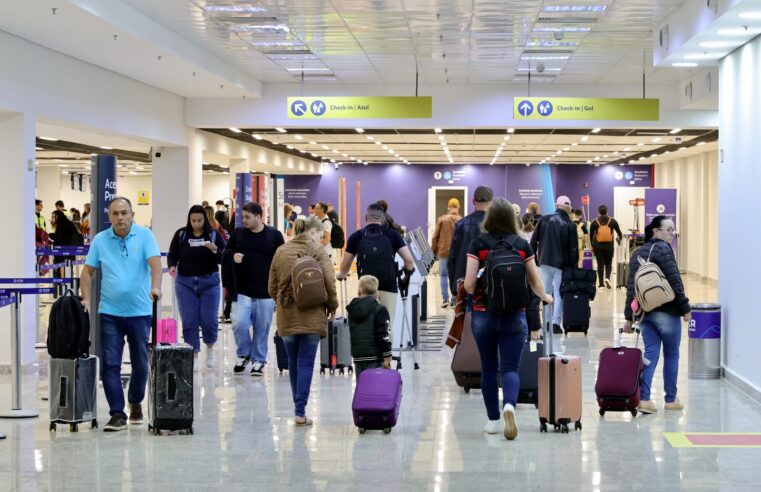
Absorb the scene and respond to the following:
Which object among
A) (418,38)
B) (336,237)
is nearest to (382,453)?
(418,38)

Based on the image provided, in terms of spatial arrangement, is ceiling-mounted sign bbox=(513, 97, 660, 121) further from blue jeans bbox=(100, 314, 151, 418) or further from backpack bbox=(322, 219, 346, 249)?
blue jeans bbox=(100, 314, 151, 418)

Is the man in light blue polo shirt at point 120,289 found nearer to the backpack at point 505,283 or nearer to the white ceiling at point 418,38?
the backpack at point 505,283

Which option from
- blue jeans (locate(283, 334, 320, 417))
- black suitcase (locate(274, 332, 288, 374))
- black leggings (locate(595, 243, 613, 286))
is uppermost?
black leggings (locate(595, 243, 613, 286))

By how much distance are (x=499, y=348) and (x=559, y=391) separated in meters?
0.56

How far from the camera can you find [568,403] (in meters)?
7.50

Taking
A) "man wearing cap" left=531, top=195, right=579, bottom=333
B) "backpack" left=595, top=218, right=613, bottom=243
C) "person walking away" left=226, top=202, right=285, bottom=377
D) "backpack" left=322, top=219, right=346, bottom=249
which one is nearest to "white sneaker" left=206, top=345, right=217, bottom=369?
"person walking away" left=226, top=202, right=285, bottom=377

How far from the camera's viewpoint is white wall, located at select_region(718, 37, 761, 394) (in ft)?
→ 31.0

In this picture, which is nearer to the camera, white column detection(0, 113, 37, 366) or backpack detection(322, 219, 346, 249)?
white column detection(0, 113, 37, 366)

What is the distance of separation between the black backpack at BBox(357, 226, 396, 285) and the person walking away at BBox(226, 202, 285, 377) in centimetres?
85

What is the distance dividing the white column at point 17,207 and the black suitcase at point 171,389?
14.9 feet

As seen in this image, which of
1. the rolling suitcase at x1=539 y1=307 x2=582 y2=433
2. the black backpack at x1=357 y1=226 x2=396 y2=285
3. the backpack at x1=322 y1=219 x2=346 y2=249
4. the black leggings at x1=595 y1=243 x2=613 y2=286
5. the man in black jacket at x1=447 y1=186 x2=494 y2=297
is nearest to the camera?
the rolling suitcase at x1=539 y1=307 x2=582 y2=433

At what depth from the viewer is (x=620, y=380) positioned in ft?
26.9

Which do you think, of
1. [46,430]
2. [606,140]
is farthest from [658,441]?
[606,140]

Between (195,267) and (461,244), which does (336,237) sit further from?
(195,267)
